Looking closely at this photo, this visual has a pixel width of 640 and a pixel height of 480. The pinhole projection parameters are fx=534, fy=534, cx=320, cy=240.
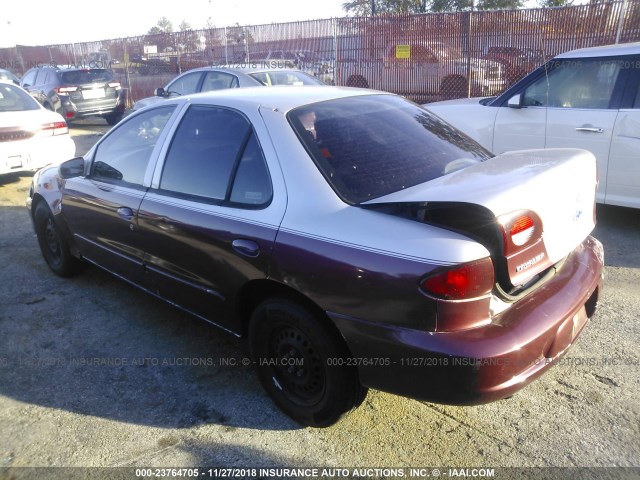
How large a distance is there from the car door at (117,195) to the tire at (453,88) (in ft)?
32.2

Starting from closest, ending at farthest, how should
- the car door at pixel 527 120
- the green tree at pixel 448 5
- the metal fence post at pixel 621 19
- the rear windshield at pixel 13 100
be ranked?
1. the car door at pixel 527 120
2. the rear windshield at pixel 13 100
3. the metal fence post at pixel 621 19
4. the green tree at pixel 448 5

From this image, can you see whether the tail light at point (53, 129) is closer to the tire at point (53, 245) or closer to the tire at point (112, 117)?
the tire at point (53, 245)

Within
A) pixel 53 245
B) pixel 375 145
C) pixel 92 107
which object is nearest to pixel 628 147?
pixel 375 145

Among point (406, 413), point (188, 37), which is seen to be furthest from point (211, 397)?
point (188, 37)

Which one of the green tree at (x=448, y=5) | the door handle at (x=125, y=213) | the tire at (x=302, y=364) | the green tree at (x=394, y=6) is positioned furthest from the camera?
the green tree at (x=394, y=6)

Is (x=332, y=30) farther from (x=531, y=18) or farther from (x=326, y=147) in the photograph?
(x=326, y=147)

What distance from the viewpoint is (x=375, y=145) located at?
2846mm

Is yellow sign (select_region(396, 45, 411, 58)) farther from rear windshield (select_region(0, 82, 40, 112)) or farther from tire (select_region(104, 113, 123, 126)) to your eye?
rear windshield (select_region(0, 82, 40, 112))

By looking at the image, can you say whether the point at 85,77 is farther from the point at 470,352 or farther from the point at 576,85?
the point at 470,352

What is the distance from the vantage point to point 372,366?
2.32m

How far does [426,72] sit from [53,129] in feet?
27.6

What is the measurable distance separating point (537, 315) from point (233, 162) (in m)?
1.72

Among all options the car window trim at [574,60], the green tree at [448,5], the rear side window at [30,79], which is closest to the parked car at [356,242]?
the car window trim at [574,60]

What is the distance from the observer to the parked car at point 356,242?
7.10ft
